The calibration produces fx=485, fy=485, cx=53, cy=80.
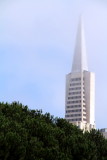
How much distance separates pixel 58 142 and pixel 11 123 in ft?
24.5

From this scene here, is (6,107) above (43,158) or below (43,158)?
above

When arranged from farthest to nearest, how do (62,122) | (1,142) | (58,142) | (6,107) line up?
(62,122) → (6,107) → (58,142) → (1,142)

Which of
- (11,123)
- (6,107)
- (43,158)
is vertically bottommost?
(43,158)

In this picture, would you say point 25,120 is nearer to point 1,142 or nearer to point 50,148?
point 50,148

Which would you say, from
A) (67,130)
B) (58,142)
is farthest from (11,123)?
(67,130)

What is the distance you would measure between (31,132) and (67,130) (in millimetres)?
10433

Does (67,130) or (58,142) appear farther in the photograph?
(67,130)

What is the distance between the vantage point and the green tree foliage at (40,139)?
51219 millimetres

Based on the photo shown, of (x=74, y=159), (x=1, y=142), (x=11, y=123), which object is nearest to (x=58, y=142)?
(x=74, y=159)

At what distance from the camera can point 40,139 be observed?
57.4m

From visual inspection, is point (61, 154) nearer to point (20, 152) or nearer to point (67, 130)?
point (20, 152)

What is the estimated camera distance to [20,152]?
168 ft

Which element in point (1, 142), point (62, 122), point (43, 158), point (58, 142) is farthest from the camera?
point (62, 122)

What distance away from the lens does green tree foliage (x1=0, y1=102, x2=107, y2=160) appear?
51.2m
